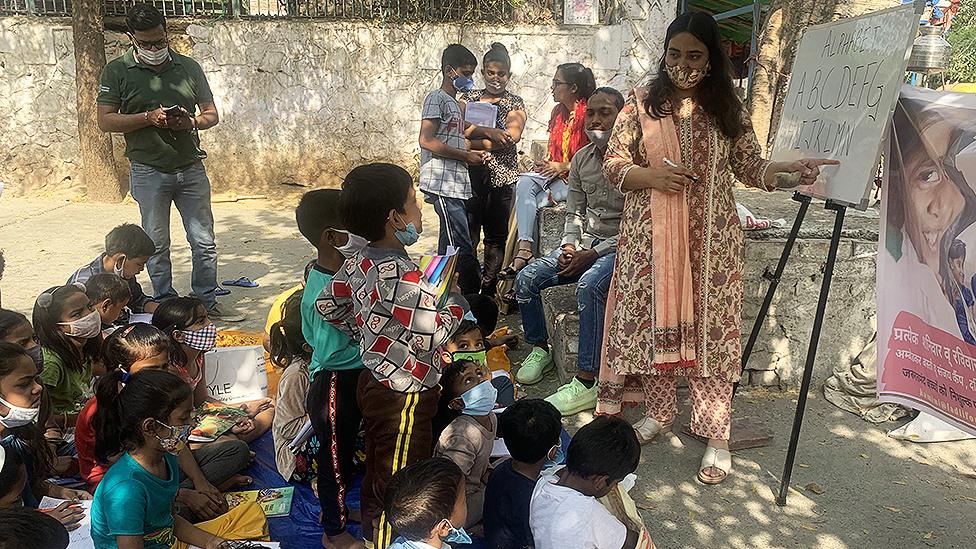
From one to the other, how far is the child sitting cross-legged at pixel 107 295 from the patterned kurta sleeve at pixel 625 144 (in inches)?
95.5

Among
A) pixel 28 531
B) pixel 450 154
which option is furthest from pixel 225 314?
pixel 28 531

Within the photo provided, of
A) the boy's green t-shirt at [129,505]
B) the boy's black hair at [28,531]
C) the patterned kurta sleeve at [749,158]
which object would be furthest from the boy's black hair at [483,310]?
the boy's black hair at [28,531]

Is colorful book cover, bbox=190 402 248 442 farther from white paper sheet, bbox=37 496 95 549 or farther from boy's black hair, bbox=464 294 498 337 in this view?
boy's black hair, bbox=464 294 498 337

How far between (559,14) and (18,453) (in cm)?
805

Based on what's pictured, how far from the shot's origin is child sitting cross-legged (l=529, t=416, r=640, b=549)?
2.27 metres

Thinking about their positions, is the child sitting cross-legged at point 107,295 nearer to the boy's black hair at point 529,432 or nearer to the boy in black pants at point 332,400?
the boy in black pants at point 332,400

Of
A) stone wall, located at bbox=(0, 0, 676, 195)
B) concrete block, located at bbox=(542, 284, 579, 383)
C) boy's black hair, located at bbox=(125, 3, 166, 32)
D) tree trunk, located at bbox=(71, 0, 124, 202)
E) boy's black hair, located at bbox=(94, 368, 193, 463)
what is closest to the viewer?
boy's black hair, located at bbox=(94, 368, 193, 463)

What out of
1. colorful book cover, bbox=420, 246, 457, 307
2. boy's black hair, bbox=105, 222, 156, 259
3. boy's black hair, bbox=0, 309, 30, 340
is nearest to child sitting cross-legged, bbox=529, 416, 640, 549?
colorful book cover, bbox=420, 246, 457, 307

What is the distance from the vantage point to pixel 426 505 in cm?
212

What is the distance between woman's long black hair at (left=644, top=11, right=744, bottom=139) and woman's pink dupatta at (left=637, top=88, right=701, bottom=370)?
6 cm

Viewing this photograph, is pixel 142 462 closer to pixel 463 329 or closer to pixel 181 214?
pixel 463 329

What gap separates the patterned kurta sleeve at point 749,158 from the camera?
313cm

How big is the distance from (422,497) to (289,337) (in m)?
1.58

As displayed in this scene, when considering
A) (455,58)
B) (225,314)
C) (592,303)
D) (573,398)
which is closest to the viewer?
(592,303)
